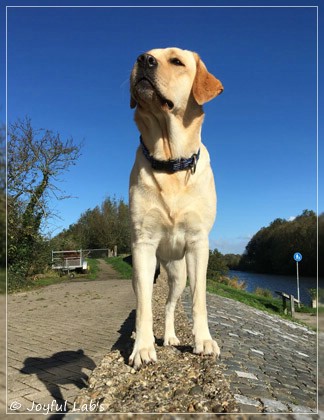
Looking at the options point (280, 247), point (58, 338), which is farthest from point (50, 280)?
point (280, 247)

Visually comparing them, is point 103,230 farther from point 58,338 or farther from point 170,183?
point 170,183

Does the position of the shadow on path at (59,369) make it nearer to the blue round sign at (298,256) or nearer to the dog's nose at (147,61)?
the dog's nose at (147,61)

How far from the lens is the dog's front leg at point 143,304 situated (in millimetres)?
2631

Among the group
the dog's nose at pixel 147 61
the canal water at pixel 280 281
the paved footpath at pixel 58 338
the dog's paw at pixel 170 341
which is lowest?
the paved footpath at pixel 58 338

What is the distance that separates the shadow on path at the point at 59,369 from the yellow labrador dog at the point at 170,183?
1.76 m

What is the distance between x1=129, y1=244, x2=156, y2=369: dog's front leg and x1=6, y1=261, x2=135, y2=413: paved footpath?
2.73 ft

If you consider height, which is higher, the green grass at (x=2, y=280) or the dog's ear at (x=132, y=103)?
the dog's ear at (x=132, y=103)

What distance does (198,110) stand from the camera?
9.35ft

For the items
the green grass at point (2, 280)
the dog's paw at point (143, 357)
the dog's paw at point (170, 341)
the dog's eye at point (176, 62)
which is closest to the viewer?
the dog's paw at point (143, 357)

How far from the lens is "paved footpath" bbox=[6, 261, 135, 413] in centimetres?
414

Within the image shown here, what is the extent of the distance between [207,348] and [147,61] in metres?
2.05

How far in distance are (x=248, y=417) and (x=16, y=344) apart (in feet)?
17.6

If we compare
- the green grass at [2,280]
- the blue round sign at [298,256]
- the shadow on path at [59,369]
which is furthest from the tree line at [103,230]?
the green grass at [2,280]

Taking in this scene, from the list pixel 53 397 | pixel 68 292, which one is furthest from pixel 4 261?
pixel 68 292
